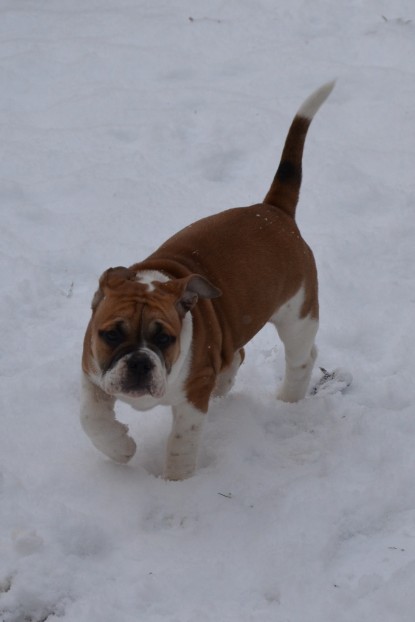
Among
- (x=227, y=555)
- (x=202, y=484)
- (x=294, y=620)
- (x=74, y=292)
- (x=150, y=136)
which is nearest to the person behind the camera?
(x=294, y=620)

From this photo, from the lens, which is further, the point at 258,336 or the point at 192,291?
the point at 258,336

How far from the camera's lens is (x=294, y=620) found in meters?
3.46

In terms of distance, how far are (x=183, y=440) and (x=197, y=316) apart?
609 millimetres

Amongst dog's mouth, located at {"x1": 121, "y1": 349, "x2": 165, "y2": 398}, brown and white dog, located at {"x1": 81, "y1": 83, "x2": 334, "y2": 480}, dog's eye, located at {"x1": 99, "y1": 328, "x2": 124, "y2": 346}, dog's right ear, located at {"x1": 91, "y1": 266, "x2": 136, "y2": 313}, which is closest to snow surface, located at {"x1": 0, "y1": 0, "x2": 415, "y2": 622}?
brown and white dog, located at {"x1": 81, "y1": 83, "x2": 334, "y2": 480}

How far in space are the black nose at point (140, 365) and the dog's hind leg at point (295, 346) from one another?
53.5 inches

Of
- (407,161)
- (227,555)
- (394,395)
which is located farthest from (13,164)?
(227,555)

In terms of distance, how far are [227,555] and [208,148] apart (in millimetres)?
4540

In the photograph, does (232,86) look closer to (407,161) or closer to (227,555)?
(407,161)

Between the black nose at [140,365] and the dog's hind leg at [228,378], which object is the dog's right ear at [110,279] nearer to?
the black nose at [140,365]

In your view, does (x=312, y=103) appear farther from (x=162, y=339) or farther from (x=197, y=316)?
(x=162, y=339)

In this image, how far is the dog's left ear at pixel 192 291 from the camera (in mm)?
4109

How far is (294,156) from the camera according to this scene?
495 cm

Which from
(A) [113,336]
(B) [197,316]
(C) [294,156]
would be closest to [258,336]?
(C) [294,156]

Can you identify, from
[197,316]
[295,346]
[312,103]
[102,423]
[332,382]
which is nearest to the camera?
[102,423]
